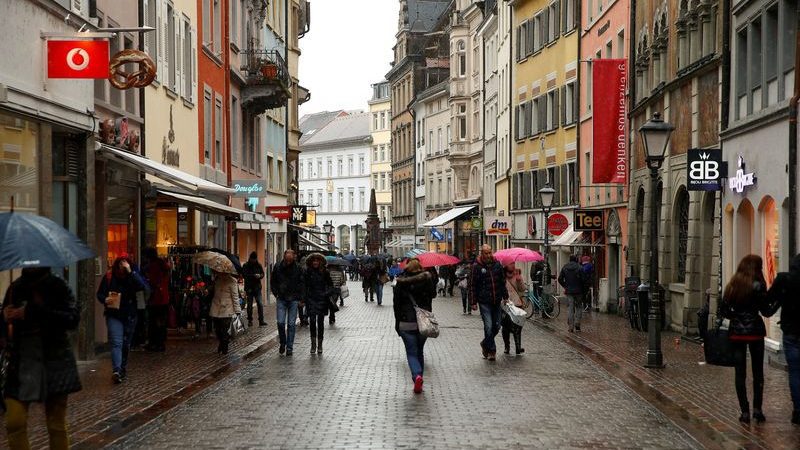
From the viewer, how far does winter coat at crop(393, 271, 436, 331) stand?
57.7 ft

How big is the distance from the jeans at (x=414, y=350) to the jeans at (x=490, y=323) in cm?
474

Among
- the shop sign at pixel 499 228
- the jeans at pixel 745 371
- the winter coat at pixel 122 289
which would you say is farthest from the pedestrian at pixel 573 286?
the shop sign at pixel 499 228

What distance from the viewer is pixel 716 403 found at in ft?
50.5

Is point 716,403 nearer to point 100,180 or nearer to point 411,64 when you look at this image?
point 100,180

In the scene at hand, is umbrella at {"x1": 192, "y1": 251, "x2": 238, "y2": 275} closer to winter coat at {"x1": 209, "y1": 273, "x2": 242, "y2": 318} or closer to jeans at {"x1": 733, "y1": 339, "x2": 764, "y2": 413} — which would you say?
winter coat at {"x1": 209, "y1": 273, "x2": 242, "y2": 318}

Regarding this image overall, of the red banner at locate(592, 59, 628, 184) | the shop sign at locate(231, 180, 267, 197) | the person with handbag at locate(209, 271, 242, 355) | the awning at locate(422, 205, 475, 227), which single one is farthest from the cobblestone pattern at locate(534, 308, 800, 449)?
the awning at locate(422, 205, 475, 227)

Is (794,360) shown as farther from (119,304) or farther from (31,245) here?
(119,304)

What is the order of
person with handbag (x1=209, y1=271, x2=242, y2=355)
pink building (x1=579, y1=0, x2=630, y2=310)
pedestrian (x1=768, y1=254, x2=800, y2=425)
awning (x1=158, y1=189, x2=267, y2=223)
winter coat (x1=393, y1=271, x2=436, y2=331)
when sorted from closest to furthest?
pedestrian (x1=768, y1=254, x2=800, y2=425)
winter coat (x1=393, y1=271, x2=436, y2=331)
person with handbag (x1=209, y1=271, x2=242, y2=355)
awning (x1=158, y1=189, x2=267, y2=223)
pink building (x1=579, y1=0, x2=630, y2=310)

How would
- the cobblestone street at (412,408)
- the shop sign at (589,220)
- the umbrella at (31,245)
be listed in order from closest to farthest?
the umbrella at (31,245) < the cobblestone street at (412,408) < the shop sign at (589,220)

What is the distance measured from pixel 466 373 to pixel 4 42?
25.8 ft

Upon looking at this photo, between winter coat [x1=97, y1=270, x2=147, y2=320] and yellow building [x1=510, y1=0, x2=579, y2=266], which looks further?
yellow building [x1=510, y1=0, x2=579, y2=266]

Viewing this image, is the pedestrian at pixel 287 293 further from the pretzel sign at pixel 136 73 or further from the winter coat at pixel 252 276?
the winter coat at pixel 252 276

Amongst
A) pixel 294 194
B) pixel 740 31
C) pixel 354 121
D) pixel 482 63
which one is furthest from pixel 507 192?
pixel 354 121

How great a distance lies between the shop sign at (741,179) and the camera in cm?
2339
